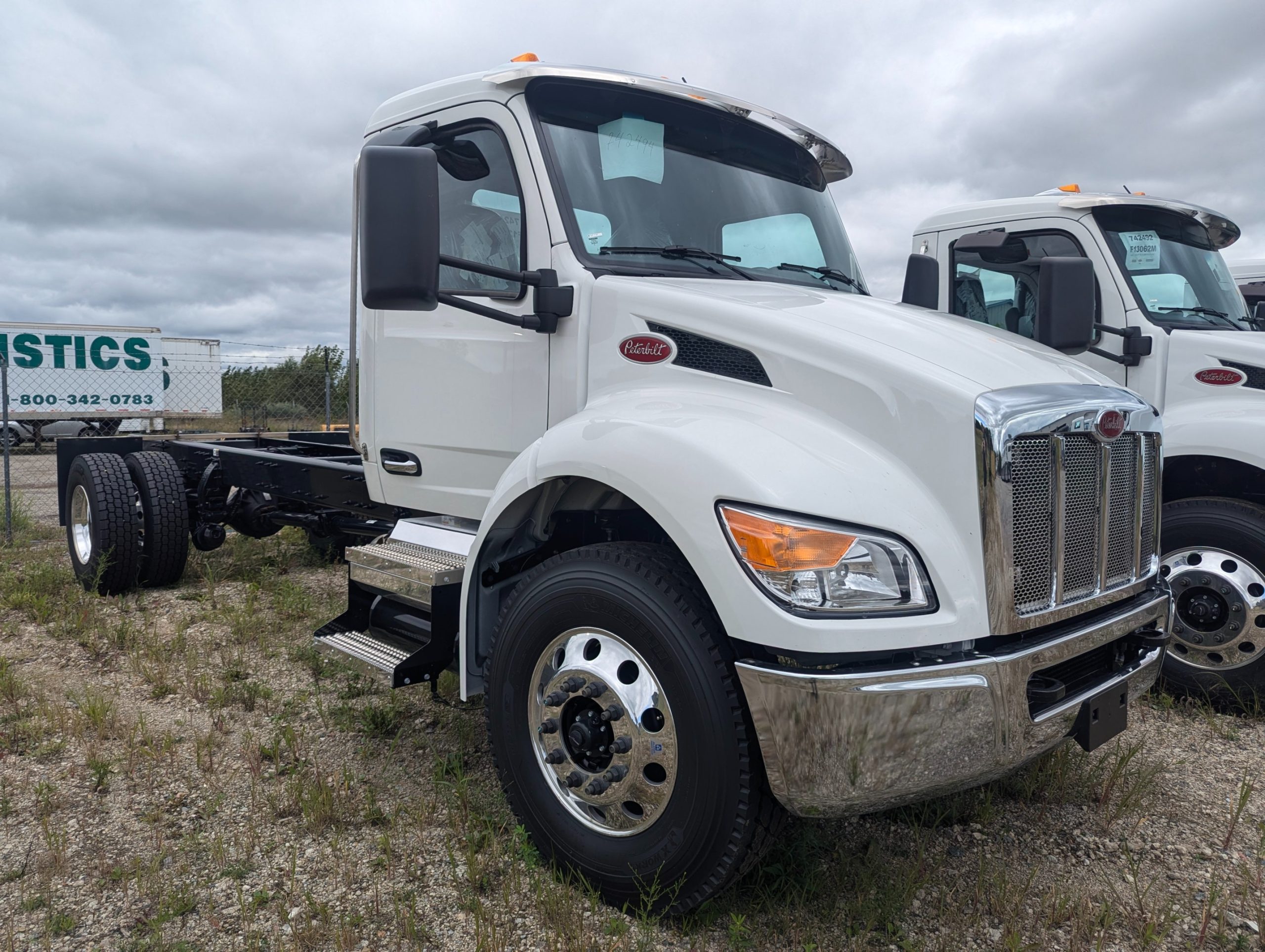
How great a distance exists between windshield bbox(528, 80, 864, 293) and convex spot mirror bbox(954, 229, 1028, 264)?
2.13m

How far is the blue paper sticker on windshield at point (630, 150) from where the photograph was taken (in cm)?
333

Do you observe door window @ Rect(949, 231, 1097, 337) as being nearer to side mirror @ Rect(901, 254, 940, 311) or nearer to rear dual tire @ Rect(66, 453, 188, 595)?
side mirror @ Rect(901, 254, 940, 311)

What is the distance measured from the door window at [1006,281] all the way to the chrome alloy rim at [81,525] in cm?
632

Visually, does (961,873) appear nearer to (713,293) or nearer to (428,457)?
(713,293)

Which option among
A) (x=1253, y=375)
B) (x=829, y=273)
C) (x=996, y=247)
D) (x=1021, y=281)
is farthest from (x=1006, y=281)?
(x=829, y=273)

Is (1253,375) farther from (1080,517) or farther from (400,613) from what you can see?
(400,613)

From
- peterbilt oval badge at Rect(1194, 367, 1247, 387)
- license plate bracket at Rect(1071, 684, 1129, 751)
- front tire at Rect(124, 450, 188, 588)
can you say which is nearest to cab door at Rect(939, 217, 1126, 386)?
peterbilt oval badge at Rect(1194, 367, 1247, 387)

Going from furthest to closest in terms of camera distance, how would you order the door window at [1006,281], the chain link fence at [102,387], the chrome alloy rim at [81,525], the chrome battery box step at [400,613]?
the chain link fence at [102,387]
the chrome alloy rim at [81,525]
the door window at [1006,281]
the chrome battery box step at [400,613]

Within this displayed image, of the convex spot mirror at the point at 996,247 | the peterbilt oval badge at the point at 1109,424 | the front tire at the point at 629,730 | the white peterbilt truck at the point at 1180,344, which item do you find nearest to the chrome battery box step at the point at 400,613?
the front tire at the point at 629,730

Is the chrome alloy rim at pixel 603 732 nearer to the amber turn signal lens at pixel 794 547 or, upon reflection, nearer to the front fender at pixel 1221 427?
the amber turn signal lens at pixel 794 547

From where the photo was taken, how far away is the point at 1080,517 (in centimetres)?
263

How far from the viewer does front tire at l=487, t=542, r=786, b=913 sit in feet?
7.81

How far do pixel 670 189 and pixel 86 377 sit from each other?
2547cm

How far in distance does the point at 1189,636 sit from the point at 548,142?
3991 millimetres
